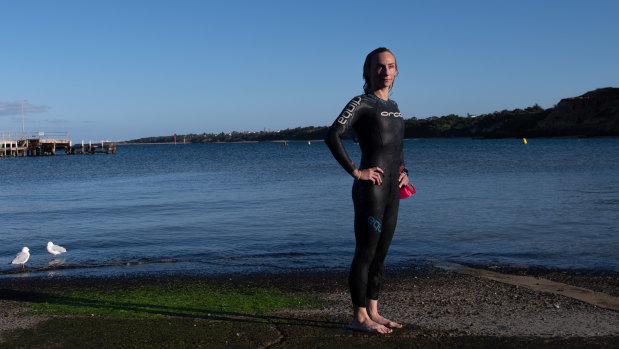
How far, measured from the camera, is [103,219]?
14242mm

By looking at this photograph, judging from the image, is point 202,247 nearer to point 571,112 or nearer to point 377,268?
point 377,268

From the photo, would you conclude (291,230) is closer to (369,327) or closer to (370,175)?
(369,327)

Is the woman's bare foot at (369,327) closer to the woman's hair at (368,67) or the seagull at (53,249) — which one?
the woman's hair at (368,67)

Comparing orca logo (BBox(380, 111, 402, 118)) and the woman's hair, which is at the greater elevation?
the woman's hair

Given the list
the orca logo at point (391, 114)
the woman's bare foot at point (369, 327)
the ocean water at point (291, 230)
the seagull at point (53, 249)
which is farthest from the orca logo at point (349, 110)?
the seagull at point (53, 249)

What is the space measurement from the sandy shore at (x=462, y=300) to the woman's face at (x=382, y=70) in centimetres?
199

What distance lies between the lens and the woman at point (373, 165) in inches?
173

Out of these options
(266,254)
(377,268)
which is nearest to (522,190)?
(266,254)

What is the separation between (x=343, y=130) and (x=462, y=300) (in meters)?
2.40

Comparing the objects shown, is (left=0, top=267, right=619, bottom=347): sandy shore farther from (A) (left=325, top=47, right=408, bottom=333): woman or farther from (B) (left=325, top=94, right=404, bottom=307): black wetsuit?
(B) (left=325, top=94, right=404, bottom=307): black wetsuit

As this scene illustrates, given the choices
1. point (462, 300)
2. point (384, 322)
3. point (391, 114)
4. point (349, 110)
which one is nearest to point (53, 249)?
point (384, 322)

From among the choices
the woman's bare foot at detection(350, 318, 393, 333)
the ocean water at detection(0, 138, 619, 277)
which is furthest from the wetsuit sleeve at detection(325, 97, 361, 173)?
the ocean water at detection(0, 138, 619, 277)

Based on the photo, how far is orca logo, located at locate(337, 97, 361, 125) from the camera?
14.3 feet

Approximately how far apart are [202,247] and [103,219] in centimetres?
533
